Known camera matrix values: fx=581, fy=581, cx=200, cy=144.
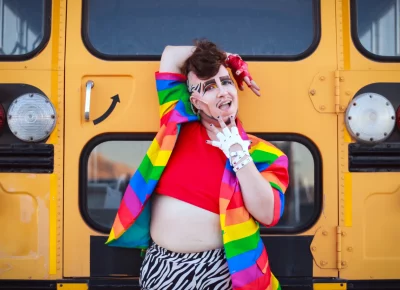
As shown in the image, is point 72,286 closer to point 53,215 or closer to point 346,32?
point 53,215

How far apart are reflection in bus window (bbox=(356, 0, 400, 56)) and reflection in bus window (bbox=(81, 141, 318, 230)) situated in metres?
0.55

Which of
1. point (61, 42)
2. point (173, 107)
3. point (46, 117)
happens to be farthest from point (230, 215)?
point (61, 42)

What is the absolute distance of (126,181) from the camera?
252cm

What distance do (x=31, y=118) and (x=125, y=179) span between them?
0.47m

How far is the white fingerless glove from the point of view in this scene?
200 centimetres

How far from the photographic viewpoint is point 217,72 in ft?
7.14

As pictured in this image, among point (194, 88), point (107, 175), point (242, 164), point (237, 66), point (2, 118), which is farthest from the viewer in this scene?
point (107, 175)

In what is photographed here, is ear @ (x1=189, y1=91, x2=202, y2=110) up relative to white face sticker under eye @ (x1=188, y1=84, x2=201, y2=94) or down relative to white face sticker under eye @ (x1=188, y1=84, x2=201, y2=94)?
down

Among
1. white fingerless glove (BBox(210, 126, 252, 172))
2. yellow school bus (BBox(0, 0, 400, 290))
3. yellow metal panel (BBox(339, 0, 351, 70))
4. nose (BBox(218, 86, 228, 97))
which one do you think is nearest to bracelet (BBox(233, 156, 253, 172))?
white fingerless glove (BBox(210, 126, 252, 172))

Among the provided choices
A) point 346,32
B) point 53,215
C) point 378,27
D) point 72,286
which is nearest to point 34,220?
point 53,215

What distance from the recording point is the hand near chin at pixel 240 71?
2.29 metres

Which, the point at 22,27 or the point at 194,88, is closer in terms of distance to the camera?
the point at 194,88

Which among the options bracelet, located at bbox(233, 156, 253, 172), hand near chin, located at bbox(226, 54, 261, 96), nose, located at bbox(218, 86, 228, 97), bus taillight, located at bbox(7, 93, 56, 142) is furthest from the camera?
bus taillight, located at bbox(7, 93, 56, 142)

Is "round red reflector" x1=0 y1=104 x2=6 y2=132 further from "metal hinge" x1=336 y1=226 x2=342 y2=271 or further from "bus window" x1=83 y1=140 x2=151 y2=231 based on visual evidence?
"metal hinge" x1=336 y1=226 x2=342 y2=271
